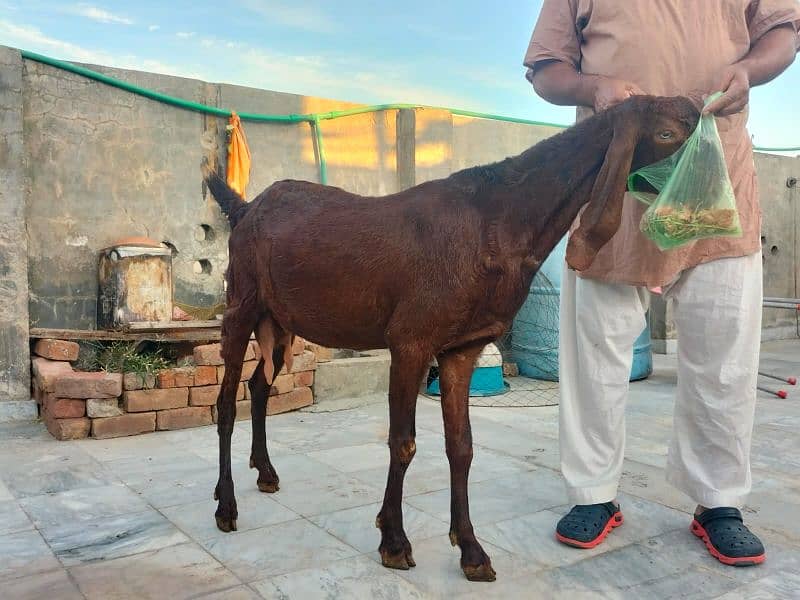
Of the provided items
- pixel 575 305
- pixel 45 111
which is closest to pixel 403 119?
pixel 45 111

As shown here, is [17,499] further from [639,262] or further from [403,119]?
[403,119]

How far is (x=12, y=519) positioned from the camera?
2.71 meters

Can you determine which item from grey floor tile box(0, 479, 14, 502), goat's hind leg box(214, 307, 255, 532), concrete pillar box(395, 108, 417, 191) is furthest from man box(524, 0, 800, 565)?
concrete pillar box(395, 108, 417, 191)

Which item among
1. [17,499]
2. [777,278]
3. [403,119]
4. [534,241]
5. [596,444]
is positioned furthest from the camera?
[777,278]

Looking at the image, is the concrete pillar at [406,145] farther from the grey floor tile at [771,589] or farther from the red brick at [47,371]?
the grey floor tile at [771,589]

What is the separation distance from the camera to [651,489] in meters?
3.09

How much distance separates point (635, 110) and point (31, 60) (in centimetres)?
445

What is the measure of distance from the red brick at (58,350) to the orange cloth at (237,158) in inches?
68.8

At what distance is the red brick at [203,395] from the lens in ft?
14.9

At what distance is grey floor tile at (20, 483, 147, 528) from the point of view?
2.75 m

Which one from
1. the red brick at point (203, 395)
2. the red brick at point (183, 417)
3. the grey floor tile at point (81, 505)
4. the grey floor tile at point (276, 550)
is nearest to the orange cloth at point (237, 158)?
the red brick at point (203, 395)

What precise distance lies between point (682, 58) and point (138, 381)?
11.6 feet

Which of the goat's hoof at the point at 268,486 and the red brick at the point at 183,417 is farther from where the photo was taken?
the red brick at the point at 183,417

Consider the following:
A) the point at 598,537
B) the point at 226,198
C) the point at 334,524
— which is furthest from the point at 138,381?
the point at 598,537
